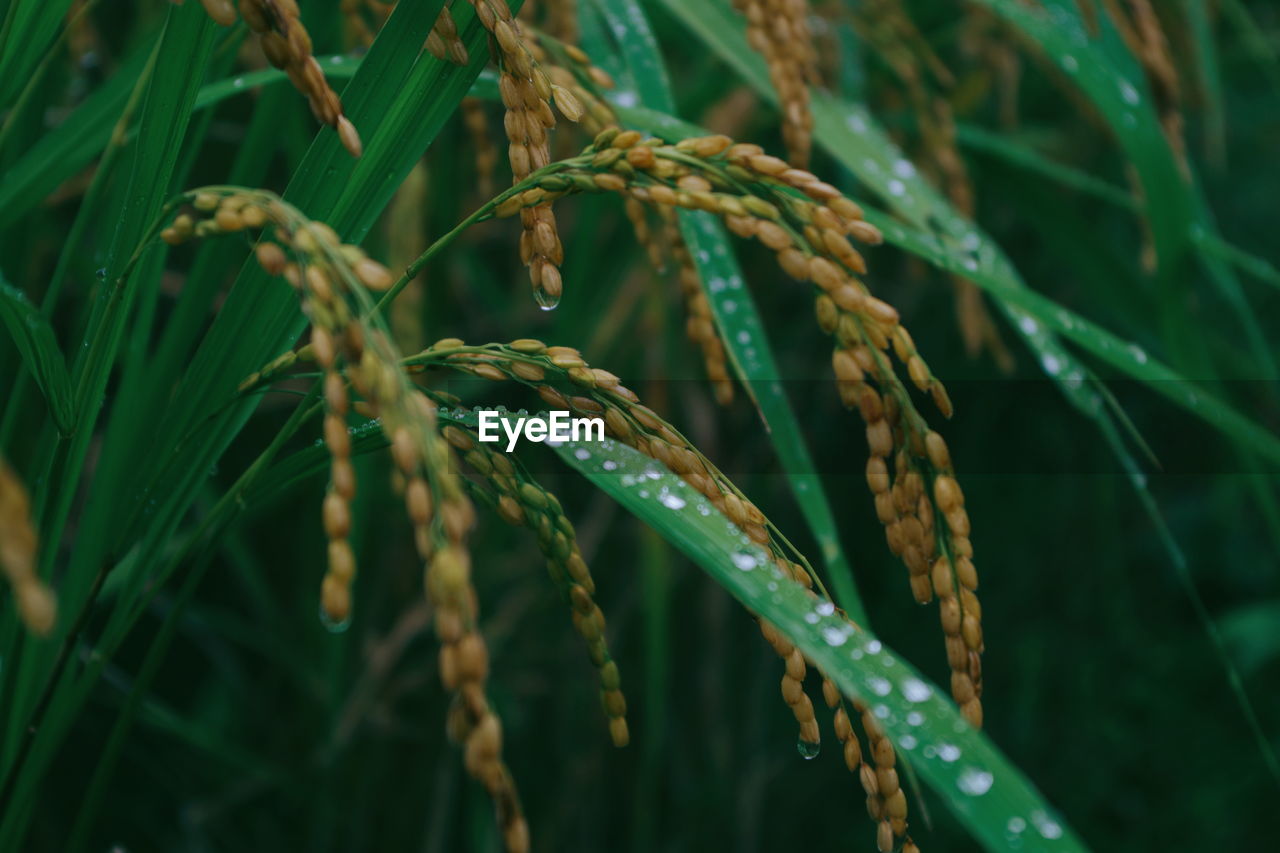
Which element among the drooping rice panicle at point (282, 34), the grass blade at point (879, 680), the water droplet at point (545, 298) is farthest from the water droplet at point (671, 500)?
the drooping rice panicle at point (282, 34)

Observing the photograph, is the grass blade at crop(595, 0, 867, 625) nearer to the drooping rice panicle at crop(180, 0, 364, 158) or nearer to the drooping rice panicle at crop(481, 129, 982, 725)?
the drooping rice panicle at crop(481, 129, 982, 725)

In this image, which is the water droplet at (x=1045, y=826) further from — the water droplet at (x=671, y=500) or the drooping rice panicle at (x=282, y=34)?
the drooping rice panicle at (x=282, y=34)

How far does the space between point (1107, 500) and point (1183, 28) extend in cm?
78

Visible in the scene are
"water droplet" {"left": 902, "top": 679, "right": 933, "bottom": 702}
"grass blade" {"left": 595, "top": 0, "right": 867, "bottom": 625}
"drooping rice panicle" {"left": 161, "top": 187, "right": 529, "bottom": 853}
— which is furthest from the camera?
"grass blade" {"left": 595, "top": 0, "right": 867, "bottom": 625}

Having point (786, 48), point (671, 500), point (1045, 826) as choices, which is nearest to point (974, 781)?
point (1045, 826)

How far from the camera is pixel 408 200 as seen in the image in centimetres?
109

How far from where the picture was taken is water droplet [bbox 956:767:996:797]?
429 mm

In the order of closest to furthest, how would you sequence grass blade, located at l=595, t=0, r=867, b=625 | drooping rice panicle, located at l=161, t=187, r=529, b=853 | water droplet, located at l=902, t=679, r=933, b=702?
drooping rice panicle, located at l=161, t=187, r=529, b=853 < water droplet, located at l=902, t=679, r=933, b=702 < grass blade, located at l=595, t=0, r=867, b=625

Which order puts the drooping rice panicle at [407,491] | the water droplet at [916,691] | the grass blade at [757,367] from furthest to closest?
the grass blade at [757,367] → the water droplet at [916,691] → the drooping rice panicle at [407,491]

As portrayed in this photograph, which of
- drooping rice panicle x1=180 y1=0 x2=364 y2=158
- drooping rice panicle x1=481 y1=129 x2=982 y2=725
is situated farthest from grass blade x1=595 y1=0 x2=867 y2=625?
drooping rice panicle x1=180 y1=0 x2=364 y2=158

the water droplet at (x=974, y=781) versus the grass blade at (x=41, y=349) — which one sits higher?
the grass blade at (x=41, y=349)

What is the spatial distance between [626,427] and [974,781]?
0.23m

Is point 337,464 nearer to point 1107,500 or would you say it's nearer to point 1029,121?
point 1107,500

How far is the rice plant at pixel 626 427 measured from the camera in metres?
0.48
